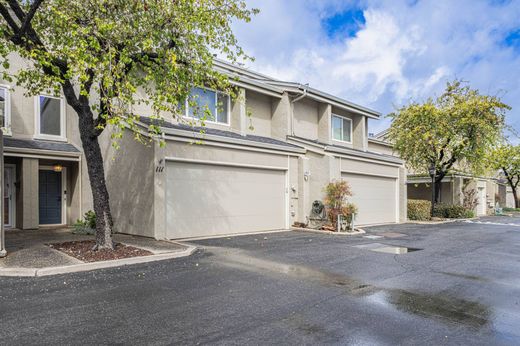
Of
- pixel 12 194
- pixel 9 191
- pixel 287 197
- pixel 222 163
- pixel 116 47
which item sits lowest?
pixel 287 197

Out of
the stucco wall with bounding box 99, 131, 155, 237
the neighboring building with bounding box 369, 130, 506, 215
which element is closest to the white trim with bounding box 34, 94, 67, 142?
the stucco wall with bounding box 99, 131, 155, 237

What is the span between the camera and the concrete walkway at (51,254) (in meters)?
6.94

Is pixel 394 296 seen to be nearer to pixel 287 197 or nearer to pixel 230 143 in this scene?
pixel 230 143

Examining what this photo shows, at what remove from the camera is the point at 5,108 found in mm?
A: 13398

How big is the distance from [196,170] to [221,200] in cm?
148

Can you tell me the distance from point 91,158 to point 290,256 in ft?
18.4

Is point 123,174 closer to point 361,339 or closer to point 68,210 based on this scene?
point 68,210

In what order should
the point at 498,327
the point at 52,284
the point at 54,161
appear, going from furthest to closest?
the point at 54,161, the point at 52,284, the point at 498,327

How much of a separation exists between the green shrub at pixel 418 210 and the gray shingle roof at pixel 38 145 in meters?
18.4

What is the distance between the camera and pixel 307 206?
50.7 feet

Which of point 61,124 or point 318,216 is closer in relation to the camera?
point 61,124

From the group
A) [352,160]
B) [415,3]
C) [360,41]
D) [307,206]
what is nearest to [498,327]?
[307,206]

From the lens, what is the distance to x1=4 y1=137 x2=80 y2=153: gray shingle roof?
13.1 m

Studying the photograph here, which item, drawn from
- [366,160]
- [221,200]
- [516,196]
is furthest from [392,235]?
[516,196]
